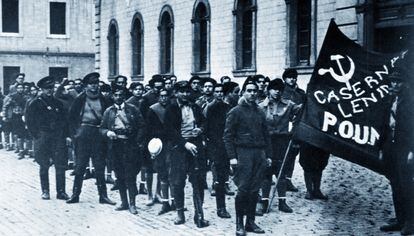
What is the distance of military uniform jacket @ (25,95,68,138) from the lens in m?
11.3

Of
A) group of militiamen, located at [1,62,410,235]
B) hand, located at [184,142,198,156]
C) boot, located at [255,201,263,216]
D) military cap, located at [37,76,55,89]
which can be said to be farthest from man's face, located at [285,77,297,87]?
military cap, located at [37,76,55,89]

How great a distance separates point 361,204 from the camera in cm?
1026

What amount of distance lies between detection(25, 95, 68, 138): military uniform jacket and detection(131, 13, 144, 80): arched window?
49.2 ft

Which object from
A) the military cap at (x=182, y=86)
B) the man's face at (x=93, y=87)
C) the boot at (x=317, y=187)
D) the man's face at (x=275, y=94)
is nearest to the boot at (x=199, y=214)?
the military cap at (x=182, y=86)

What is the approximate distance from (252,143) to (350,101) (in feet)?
4.41

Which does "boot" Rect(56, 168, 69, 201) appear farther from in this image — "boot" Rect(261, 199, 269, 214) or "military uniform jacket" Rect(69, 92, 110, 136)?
"boot" Rect(261, 199, 269, 214)

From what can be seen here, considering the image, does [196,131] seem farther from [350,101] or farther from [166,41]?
[166,41]

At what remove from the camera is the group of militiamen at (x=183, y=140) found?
838cm

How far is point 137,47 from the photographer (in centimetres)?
2722

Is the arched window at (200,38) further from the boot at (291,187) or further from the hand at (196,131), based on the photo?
the hand at (196,131)

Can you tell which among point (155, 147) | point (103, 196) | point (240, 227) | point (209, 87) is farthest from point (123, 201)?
point (240, 227)

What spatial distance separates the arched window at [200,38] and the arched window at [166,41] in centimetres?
209

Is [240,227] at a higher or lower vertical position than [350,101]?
lower

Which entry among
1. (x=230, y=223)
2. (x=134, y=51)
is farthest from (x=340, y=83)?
(x=134, y=51)
